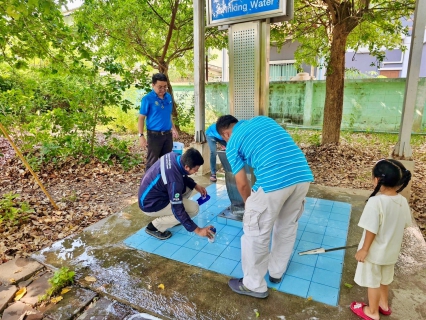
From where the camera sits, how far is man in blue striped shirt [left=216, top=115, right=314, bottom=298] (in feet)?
7.41

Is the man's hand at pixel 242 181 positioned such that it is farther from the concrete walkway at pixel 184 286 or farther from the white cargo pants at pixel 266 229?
the concrete walkway at pixel 184 286

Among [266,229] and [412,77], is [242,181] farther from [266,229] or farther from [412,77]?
[412,77]

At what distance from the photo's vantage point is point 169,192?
2.83m

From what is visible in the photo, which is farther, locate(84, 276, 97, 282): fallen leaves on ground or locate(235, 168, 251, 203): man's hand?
locate(84, 276, 97, 282): fallen leaves on ground

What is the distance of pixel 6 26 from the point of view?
3842 millimetres

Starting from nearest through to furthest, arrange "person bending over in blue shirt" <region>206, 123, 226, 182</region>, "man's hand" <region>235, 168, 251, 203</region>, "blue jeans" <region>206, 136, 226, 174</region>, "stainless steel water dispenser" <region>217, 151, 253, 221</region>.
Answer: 1. "man's hand" <region>235, 168, 251, 203</region>
2. "stainless steel water dispenser" <region>217, 151, 253, 221</region>
3. "person bending over in blue shirt" <region>206, 123, 226, 182</region>
4. "blue jeans" <region>206, 136, 226, 174</region>

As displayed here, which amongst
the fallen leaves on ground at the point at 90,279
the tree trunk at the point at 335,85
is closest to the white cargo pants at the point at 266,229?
the fallen leaves on ground at the point at 90,279

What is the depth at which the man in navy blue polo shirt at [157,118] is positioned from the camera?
4.44m

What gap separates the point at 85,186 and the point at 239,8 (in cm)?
392

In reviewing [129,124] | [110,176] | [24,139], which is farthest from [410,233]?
[129,124]

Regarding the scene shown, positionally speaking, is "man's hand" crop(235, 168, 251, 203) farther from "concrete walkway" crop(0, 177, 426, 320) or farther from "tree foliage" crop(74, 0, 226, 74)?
"tree foliage" crop(74, 0, 226, 74)

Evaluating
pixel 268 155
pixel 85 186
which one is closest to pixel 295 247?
pixel 268 155

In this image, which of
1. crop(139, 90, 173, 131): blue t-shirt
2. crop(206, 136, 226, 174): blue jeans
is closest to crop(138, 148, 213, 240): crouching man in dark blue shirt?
crop(139, 90, 173, 131): blue t-shirt

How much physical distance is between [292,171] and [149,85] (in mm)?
5027
